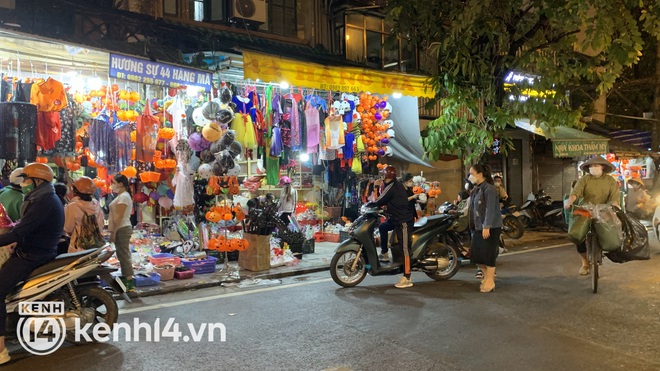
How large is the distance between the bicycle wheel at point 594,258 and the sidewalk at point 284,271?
190 inches

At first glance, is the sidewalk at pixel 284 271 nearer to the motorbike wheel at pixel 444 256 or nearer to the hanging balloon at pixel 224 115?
the motorbike wheel at pixel 444 256

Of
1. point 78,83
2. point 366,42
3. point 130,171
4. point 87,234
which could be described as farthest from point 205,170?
point 366,42

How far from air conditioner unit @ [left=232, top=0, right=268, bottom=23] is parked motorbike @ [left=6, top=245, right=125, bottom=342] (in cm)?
872

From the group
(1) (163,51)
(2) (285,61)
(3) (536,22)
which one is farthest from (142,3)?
(3) (536,22)

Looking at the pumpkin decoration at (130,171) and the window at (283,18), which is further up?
the window at (283,18)

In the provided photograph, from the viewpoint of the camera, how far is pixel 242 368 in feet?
15.6

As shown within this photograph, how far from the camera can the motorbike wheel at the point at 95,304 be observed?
5500mm

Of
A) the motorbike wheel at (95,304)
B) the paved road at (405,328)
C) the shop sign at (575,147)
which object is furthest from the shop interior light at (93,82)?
the shop sign at (575,147)

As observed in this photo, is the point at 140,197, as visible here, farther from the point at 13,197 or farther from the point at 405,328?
the point at 405,328

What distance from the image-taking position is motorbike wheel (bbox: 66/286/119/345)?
18.0 feet

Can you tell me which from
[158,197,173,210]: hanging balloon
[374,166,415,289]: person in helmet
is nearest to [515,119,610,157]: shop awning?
[374,166,415,289]: person in helmet

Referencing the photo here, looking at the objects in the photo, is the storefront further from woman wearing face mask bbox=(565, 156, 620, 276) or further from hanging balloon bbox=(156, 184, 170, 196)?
woman wearing face mask bbox=(565, 156, 620, 276)

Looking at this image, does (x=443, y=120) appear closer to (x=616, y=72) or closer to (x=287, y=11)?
(x=616, y=72)

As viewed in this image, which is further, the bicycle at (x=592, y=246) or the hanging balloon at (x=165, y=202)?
the hanging balloon at (x=165, y=202)
